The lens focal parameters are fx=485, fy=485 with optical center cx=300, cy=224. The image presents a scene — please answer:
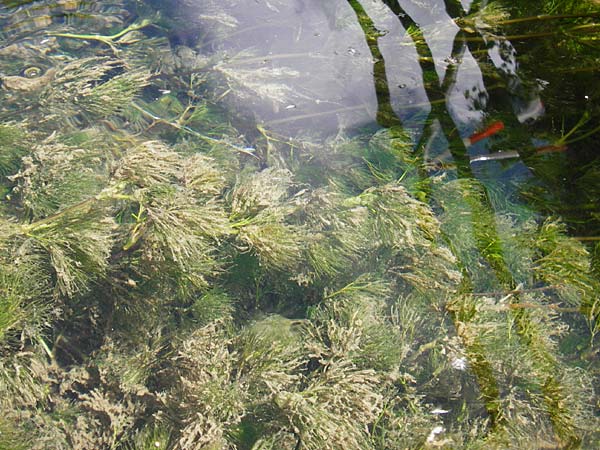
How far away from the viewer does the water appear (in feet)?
6.67

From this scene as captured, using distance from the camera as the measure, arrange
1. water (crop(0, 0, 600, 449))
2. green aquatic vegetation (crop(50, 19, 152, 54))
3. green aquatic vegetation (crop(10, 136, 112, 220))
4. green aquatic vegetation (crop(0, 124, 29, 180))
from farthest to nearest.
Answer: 1. green aquatic vegetation (crop(50, 19, 152, 54))
2. green aquatic vegetation (crop(0, 124, 29, 180))
3. green aquatic vegetation (crop(10, 136, 112, 220))
4. water (crop(0, 0, 600, 449))

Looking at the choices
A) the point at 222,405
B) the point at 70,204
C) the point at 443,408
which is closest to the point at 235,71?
the point at 70,204

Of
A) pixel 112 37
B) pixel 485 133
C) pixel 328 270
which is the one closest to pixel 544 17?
pixel 485 133

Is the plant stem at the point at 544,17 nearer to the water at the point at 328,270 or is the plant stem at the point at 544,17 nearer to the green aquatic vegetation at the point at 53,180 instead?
the water at the point at 328,270

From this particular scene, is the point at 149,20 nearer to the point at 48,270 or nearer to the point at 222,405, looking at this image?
the point at 48,270

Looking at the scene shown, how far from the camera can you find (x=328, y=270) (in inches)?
89.3

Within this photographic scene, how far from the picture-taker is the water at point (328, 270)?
2033mm

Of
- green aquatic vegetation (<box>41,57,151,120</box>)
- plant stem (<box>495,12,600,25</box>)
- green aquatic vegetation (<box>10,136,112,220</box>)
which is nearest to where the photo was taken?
green aquatic vegetation (<box>10,136,112,220</box>)

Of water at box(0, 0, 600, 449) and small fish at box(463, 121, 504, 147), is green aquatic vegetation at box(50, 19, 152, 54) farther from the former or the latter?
small fish at box(463, 121, 504, 147)

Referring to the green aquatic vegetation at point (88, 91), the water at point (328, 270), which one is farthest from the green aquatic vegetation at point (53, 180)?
the green aquatic vegetation at point (88, 91)

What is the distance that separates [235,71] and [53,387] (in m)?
1.99

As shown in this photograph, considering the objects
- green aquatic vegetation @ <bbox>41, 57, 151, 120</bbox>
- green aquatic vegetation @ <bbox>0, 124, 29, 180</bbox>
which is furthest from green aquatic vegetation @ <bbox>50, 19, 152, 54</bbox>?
green aquatic vegetation @ <bbox>0, 124, 29, 180</bbox>

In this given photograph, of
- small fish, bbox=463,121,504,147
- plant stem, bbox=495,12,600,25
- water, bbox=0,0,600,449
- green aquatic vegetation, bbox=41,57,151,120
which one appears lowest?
water, bbox=0,0,600,449

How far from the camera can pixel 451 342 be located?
2.15 m
